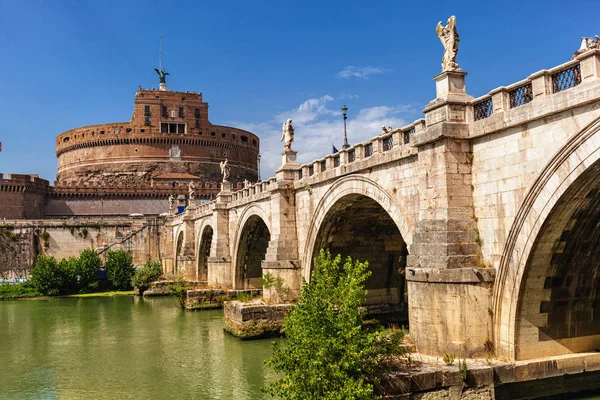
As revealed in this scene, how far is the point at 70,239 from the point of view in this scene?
53906mm

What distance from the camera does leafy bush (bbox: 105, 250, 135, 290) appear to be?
149ft

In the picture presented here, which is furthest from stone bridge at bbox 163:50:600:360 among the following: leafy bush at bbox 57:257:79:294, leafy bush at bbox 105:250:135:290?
leafy bush at bbox 105:250:135:290

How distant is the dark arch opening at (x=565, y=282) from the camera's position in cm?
1031

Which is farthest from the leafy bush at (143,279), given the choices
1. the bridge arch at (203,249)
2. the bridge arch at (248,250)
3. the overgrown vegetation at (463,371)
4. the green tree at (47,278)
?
the overgrown vegetation at (463,371)

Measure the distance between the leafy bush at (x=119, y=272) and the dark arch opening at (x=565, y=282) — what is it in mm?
39162

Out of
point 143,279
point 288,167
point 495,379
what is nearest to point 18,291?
point 143,279

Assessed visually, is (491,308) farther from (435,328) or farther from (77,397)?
(77,397)

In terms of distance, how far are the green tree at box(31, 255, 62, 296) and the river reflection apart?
11.1 m

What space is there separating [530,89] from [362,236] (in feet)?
38.2

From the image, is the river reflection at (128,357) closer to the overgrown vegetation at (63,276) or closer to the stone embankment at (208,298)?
the stone embankment at (208,298)

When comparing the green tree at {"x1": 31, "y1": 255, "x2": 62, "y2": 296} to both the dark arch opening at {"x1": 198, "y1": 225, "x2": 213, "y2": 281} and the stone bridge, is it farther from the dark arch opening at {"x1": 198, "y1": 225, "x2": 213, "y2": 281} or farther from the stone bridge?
the stone bridge

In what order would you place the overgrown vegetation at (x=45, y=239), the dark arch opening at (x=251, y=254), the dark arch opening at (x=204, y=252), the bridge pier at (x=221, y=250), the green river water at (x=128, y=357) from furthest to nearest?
the overgrown vegetation at (x=45, y=239)
the dark arch opening at (x=204, y=252)
the bridge pier at (x=221, y=250)
the dark arch opening at (x=251, y=254)
the green river water at (x=128, y=357)

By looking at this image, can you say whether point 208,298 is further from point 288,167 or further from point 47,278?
point 47,278

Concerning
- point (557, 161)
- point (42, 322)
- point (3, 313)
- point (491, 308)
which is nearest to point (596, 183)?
point (557, 161)
